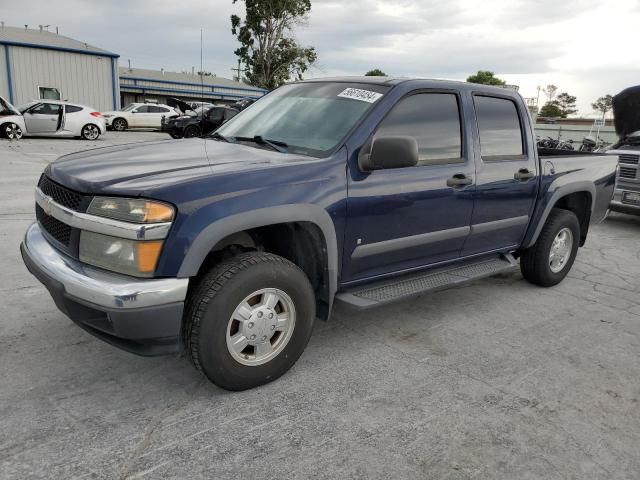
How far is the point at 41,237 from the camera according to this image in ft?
9.85

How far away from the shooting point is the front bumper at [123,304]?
7.80ft

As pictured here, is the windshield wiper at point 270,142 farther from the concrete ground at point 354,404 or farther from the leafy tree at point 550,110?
the leafy tree at point 550,110

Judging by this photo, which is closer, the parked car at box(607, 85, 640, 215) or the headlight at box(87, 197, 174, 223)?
the headlight at box(87, 197, 174, 223)

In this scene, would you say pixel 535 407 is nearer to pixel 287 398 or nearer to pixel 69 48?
pixel 287 398

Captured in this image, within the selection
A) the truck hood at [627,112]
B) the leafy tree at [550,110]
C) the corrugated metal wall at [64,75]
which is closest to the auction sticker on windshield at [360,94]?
the truck hood at [627,112]

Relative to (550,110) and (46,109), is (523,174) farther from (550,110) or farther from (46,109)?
(550,110)

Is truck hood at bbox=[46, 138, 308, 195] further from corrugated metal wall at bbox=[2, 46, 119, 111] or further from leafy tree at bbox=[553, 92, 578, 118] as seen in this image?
leafy tree at bbox=[553, 92, 578, 118]

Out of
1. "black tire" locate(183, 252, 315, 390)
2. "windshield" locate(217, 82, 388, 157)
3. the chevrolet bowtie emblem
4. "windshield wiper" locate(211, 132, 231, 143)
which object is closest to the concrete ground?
"black tire" locate(183, 252, 315, 390)

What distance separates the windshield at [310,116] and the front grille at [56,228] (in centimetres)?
133

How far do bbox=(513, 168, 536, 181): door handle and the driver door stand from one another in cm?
1788

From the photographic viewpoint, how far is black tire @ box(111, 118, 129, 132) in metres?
24.7

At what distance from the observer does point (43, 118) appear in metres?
17.9

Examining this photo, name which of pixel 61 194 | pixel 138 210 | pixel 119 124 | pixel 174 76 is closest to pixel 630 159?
pixel 138 210

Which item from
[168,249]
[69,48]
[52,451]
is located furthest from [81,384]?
[69,48]
